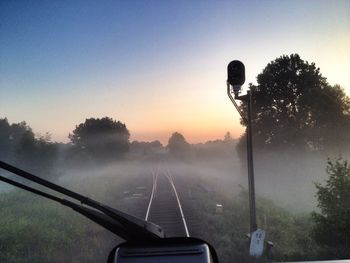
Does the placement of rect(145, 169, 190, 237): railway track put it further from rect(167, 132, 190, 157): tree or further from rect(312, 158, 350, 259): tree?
rect(312, 158, 350, 259): tree

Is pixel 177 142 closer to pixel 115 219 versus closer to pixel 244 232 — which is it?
pixel 244 232

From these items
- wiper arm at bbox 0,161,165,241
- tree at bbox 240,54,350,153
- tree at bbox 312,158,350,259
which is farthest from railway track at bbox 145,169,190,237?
wiper arm at bbox 0,161,165,241

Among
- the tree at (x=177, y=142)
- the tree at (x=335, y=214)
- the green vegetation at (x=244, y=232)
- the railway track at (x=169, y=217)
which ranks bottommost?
the railway track at (x=169, y=217)

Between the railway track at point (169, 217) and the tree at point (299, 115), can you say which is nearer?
the railway track at point (169, 217)

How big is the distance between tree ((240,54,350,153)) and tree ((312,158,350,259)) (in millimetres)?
7821

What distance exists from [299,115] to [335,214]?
16.4 meters

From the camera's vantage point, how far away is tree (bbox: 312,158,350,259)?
23.6ft

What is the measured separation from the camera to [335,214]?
8.29 metres

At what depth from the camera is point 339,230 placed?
7.63 metres

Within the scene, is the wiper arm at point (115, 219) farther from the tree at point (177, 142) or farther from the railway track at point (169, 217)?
the railway track at point (169, 217)

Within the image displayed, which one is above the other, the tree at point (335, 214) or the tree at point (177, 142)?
the tree at point (177, 142)

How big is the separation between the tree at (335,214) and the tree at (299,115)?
7.82 meters

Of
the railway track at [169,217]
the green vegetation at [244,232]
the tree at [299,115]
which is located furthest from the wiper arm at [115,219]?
the tree at [299,115]

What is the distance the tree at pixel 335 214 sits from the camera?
7.19 metres
